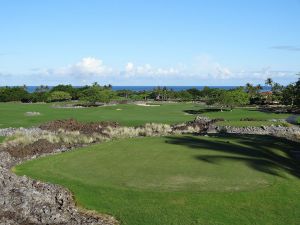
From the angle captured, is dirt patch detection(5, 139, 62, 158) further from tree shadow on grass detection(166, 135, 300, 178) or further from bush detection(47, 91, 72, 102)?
bush detection(47, 91, 72, 102)

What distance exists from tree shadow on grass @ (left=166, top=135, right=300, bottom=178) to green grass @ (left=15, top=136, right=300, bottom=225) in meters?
0.07

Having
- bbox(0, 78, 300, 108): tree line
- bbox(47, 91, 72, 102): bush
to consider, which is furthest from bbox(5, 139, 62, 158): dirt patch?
bbox(47, 91, 72, 102): bush

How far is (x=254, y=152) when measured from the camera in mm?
32406

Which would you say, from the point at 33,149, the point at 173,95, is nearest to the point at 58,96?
the point at 173,95

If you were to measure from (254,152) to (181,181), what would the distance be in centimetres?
1077

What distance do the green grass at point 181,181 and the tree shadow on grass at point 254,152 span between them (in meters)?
0.07

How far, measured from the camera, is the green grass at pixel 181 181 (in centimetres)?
1925

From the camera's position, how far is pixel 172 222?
18219 millimetres

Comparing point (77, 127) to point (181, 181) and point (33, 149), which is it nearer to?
point (33, 149)

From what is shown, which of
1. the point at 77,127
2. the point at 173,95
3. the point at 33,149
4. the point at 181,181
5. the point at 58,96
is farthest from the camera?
the point at 173,95

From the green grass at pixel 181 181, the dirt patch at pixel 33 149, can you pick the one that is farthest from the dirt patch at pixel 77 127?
the green grass at pixel 181 181

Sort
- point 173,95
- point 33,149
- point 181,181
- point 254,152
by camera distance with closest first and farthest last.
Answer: point 181,181 → point 254,152 → point 33,149 → point 173,95

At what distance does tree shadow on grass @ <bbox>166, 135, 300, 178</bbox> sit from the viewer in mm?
27622

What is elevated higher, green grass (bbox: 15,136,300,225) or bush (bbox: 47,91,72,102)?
bush (bbox: 47,91,72,102)
